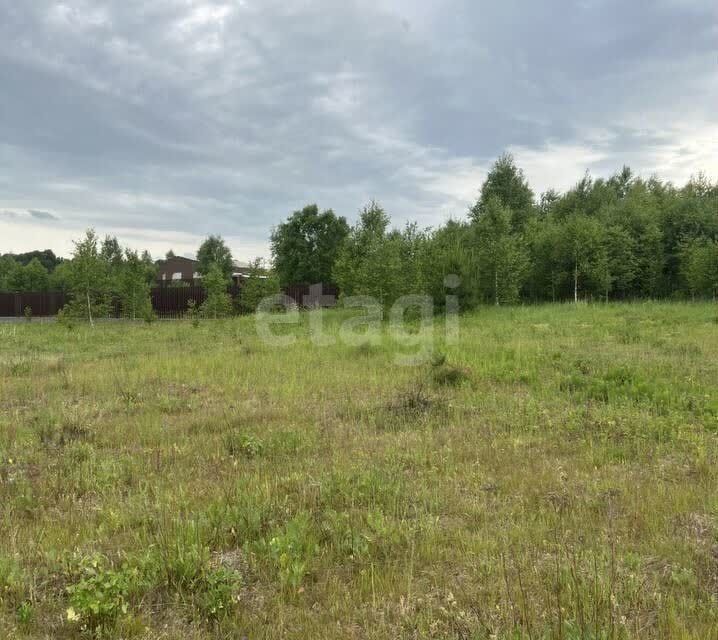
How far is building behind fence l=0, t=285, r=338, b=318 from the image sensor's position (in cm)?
3173

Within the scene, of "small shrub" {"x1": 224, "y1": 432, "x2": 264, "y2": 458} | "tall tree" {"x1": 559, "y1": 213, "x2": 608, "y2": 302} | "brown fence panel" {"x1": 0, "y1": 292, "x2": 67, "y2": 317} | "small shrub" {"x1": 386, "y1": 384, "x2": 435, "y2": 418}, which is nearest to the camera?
"small shrub" {"x1": 224, "y1": 432, "x2": 264, "y2": 458}

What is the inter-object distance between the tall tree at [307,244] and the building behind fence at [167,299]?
11391 mm

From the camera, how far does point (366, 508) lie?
11.3 ft

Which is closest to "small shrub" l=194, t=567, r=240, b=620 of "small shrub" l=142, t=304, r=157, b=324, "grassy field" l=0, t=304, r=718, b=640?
"grassy field" l=0, t=304, r=718, b=640

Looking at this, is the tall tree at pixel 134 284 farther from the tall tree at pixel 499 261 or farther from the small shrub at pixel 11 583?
the small shrub at pixel 11 583

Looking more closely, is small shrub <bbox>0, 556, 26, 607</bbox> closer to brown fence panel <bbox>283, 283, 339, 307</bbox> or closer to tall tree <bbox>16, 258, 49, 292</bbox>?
brown fence panel <bbox>283, 283, 339, 307</bbox>

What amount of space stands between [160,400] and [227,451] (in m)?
2.73

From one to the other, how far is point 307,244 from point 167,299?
18478 millimetres

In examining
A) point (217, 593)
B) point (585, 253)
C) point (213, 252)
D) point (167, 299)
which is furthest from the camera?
point (213, 252)

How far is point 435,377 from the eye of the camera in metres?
8.00

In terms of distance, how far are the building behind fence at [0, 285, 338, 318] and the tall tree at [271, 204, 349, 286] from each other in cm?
1139

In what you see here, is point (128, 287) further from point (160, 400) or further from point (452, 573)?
point (452, 573)

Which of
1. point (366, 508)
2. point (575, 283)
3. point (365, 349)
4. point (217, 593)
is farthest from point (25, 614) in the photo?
point (575, 283)

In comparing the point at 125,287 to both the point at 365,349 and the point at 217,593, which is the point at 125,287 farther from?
the point at 217,593
